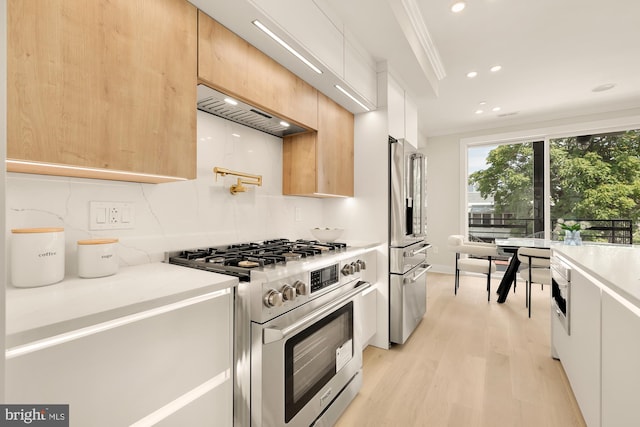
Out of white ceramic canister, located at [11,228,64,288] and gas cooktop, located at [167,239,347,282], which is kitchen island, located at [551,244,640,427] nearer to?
gas cooktop, located at [167,239,347,282]

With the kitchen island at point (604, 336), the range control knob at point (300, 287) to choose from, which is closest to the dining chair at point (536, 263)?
the kitchen island at point (604, 336)

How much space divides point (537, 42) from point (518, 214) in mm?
3054

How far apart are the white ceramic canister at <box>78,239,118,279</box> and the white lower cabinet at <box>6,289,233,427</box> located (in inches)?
16.3

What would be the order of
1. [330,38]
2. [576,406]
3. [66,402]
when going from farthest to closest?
[330,38]
[576,406]
[66,402]

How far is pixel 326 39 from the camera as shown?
1786 millimetres

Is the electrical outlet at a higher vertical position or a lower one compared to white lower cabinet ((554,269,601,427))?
higher

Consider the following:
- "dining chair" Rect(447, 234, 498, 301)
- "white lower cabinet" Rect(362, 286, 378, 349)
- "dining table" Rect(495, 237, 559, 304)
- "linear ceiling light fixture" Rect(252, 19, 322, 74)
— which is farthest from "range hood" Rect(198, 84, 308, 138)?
"dining table" Rect(495, 237, 559, 304)

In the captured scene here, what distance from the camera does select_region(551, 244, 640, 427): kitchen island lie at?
1.00 meters

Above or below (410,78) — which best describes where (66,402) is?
below

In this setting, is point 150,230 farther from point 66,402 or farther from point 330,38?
point 330,38

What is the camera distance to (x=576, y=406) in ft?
5.57

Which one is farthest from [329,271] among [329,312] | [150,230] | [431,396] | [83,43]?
[83,43]

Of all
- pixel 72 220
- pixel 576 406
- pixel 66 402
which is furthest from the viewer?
pixel 576 406

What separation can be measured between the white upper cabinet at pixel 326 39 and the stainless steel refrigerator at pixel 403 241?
1.95 ft
